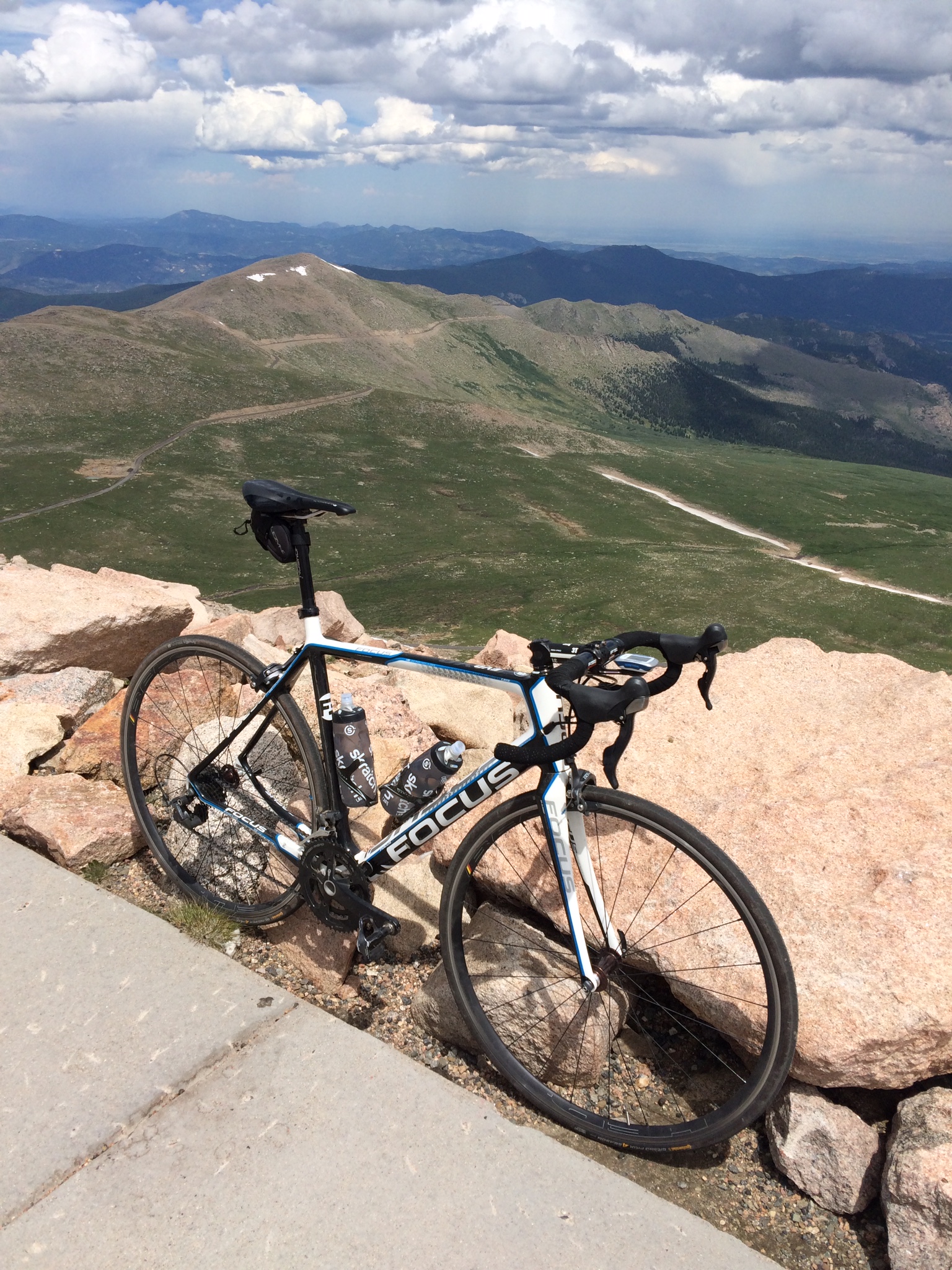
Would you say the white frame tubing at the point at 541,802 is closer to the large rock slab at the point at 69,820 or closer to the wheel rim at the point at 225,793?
the wheel rim at the point at 225,793

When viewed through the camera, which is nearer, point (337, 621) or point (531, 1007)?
point (531, 1007)

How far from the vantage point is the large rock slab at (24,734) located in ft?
23.9

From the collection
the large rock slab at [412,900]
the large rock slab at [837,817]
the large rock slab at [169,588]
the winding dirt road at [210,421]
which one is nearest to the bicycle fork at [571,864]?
the large rock slab at [837,817]

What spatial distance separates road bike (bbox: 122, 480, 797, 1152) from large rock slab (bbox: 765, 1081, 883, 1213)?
0.33 metres

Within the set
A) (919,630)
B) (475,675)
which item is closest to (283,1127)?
(475,675)

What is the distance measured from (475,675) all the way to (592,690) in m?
0.83

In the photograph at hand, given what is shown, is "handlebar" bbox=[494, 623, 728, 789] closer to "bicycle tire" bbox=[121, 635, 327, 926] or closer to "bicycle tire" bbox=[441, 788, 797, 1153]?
"bicycle tire" bbox=[441, 788, 797, 1153]

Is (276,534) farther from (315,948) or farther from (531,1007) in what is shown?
(531,1007)

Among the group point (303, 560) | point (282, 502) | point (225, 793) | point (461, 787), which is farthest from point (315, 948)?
point (282, 502)

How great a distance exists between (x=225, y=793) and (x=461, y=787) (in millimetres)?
2360

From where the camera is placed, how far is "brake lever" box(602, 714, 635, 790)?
13.9ft

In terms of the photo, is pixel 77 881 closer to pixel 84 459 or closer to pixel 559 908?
pixel 559 908

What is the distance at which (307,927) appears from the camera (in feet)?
19.3

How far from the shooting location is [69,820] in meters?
6.41
